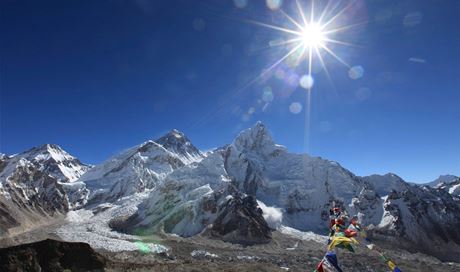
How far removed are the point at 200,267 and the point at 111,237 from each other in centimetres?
10661

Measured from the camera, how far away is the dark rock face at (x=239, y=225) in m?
A: 177

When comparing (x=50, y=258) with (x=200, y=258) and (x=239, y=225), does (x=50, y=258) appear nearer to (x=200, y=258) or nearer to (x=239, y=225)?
(x=200, y=258)

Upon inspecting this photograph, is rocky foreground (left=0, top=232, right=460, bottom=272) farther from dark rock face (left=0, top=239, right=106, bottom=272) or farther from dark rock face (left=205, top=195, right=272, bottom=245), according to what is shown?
dark rock face (left=205, top=195, right=272, bottom=245)

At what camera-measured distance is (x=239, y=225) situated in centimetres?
18362

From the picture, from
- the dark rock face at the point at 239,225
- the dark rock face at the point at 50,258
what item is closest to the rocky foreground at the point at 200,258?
the dark rock face at the point at 50,258

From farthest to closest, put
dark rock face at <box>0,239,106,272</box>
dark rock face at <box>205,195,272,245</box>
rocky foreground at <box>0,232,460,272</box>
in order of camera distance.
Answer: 1. dark rock face at <box>205,195,272,245</box>
2. rocky foreground at <box>0,232,460,272</box>
3. dark rock face at <box>0,239,106,272</box>

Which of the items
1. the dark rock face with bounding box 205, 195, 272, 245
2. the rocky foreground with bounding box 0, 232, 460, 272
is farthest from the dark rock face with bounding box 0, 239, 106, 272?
the dark rock face with bounding box 205, 195, 272, 245

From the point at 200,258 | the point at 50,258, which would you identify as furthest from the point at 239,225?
the point at 50,258

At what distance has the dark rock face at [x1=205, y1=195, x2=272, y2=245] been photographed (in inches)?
6978

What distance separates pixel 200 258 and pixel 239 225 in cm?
6433

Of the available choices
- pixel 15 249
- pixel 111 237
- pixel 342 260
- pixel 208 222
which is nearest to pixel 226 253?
pixel 342 260

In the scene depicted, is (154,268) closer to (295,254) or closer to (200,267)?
(200,267)

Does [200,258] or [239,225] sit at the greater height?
[239,225]

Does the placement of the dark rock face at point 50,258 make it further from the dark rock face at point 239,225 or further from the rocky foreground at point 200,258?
the dark rock face at point 239,225
